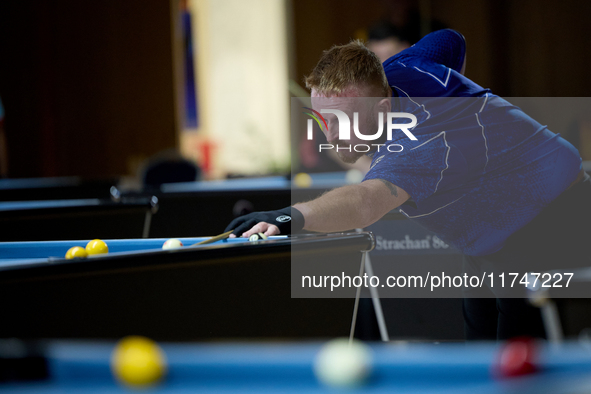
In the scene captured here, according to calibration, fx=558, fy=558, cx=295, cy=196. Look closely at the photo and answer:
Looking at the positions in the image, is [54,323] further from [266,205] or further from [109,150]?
[109,150]

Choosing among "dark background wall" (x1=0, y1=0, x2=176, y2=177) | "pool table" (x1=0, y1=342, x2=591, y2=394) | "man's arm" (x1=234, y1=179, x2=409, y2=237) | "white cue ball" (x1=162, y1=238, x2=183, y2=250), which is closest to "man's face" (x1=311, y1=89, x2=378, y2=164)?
"man's arm" (x1=234, y1=179, x2=409, y2=237)

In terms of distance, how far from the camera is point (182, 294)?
1258 millimetres

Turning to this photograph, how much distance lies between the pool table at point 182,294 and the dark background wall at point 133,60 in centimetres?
481

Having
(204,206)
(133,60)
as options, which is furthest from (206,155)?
(204,206)

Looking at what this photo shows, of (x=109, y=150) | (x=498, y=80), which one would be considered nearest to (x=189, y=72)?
(x=109, y=150)

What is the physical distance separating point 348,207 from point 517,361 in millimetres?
721

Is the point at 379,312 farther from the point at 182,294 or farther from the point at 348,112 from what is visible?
the point at 182,294

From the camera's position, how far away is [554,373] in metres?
0.71

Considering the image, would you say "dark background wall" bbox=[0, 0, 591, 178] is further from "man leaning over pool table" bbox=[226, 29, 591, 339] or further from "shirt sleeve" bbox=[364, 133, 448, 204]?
"shirt sleeve" bbox=[364, 133, 448, 204]

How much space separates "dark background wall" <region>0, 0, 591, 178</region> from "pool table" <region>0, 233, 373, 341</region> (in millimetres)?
4810

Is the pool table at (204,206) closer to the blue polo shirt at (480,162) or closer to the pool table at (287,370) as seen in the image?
the blue polo shirt at (480,162)

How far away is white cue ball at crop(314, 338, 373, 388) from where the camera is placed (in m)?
0.73

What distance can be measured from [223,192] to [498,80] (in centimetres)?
398

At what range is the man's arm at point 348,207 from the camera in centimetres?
140
